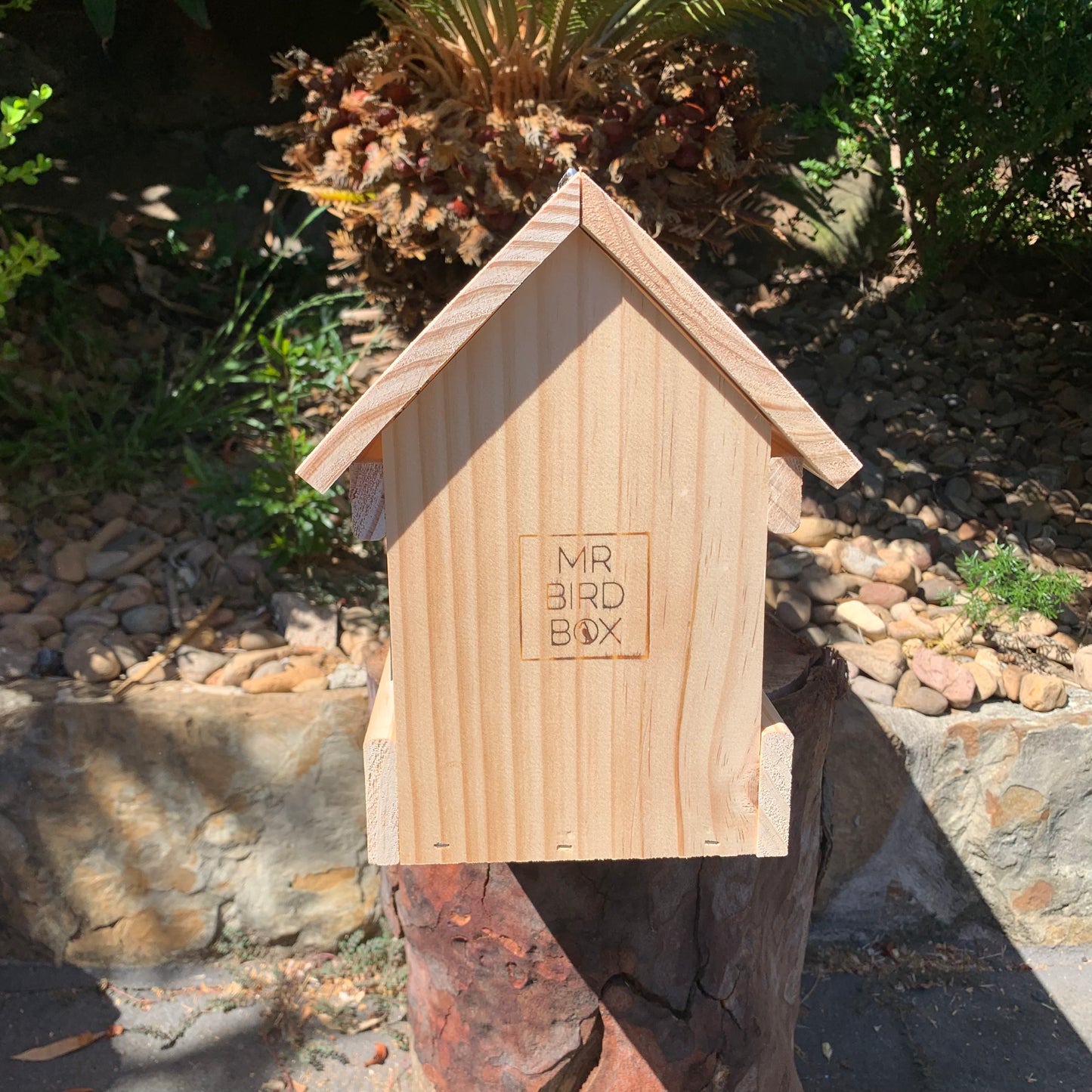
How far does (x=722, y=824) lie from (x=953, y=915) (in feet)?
5.61

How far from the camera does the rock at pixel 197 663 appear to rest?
2.48m

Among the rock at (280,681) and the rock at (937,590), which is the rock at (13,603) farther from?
the rock at (937,590)

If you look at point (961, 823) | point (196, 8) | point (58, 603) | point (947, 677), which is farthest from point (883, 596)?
point (196, 8)

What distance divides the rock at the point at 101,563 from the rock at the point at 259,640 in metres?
0.42

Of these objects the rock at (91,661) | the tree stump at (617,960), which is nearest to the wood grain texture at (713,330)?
the tree stump at (617,960)

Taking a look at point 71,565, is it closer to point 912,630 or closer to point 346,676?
point 346,676

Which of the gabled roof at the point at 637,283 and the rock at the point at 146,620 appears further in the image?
the rock at the point at 146,620

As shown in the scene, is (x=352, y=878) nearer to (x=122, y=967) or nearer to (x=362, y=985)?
(x=362, y=985)

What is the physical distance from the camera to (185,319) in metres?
3.49

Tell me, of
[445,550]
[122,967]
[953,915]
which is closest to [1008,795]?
[953,915]

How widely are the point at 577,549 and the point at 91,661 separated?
1683mm

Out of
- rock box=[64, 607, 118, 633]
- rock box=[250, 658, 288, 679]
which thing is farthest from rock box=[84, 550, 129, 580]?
rock box=[250, 658, 288, 679]

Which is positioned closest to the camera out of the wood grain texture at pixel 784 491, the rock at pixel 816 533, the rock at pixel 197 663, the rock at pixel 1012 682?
the wood grain texture at pixel 784 491

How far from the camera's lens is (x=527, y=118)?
237cm
